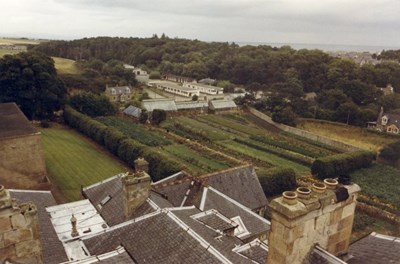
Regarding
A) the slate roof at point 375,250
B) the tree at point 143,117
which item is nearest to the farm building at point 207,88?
the tree at point 143,117

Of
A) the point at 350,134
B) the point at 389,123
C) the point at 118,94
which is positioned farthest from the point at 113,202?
the point at 118,94

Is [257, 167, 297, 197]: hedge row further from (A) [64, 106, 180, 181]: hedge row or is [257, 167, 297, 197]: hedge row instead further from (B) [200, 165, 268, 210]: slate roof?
(A) [64, 106, 180, 181]: hedge row

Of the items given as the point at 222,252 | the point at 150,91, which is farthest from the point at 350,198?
the point at 150,91

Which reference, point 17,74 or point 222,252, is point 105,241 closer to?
point 222,252

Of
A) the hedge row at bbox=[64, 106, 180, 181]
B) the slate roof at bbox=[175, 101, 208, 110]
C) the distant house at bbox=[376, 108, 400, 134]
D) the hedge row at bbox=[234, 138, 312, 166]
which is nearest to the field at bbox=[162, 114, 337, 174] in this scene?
the hedge row at bbox=[234, 138, 312, 166]

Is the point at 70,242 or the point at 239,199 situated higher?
the point at 70,242

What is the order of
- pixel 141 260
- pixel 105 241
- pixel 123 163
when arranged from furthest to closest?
pixel 123 163
pixel 105 241
pixel 141 260

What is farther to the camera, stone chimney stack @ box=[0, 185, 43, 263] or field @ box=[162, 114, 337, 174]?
field @ box=[162, 114, 337, 174]

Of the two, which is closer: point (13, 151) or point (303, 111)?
point (13, 151)
